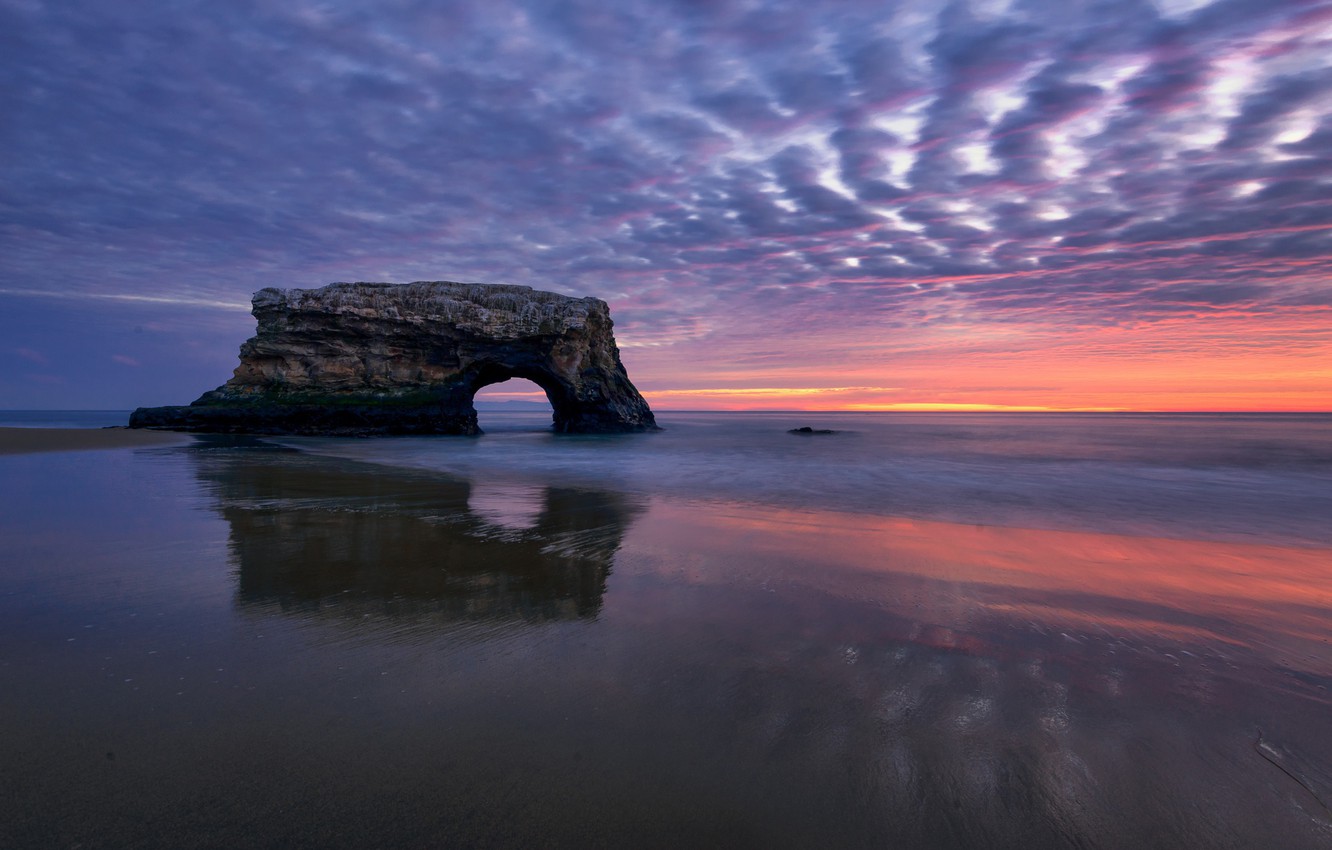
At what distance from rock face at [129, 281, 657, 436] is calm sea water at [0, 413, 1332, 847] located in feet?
84.1

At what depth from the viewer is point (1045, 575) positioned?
5.73m

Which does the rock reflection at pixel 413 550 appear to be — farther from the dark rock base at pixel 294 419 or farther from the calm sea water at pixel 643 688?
the dark rock base at pixel 294 419

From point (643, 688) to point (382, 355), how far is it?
33844mm

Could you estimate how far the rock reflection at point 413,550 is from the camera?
4262 mm

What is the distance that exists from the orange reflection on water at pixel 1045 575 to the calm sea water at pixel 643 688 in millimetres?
49

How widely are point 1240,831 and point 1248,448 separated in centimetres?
3949

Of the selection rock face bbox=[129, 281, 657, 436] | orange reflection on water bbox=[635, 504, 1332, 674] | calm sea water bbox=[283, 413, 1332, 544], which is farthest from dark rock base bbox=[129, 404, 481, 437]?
orange reflection on water bbox=[635, 504, 1332, 674]

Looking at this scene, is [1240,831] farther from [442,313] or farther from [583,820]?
[442,313]

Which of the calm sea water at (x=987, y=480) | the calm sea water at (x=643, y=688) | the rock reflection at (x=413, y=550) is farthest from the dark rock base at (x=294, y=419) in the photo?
the calm sea water at (x=643, y=688)

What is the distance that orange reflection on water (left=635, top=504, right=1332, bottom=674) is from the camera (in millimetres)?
4215

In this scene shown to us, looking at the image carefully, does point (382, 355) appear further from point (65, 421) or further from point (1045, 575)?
point (65, 421)

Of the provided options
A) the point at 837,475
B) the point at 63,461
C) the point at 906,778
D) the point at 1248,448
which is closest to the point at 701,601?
the point at 906,778

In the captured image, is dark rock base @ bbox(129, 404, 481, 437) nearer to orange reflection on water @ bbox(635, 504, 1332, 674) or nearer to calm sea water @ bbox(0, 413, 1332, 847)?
calm sea water @ bbox(0, 413, 1332, 847)

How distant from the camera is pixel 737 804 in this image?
208 centimetres
